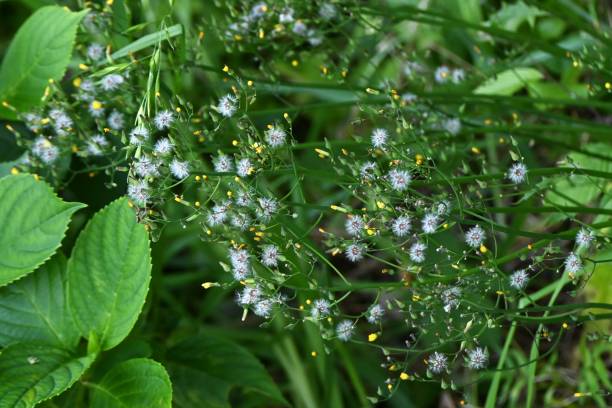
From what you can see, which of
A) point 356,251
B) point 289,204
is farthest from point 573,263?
point 289,204

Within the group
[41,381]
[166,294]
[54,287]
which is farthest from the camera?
[166,294]

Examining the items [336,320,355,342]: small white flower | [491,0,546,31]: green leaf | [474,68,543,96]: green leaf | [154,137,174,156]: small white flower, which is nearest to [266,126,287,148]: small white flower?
[154,137,174,156]: small white flower

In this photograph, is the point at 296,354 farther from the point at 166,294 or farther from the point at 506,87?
the point at 506,87

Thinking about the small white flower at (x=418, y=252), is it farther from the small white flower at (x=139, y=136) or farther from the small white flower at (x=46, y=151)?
the small white flower at (x=46, y=151)

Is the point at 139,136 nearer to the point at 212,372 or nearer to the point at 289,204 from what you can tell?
the point at 289,204

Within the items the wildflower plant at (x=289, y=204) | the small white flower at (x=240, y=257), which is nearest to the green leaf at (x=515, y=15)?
the wildflower plant at (x=289, y=204)

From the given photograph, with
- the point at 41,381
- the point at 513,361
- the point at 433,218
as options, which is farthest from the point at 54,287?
the point at 513,361

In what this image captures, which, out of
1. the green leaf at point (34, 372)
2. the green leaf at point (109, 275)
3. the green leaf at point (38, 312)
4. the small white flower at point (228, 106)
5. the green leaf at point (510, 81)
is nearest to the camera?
the small white flower at point (228, 106)
